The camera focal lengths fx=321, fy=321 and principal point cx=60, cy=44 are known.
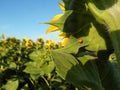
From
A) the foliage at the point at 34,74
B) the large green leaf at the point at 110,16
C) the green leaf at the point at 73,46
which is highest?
the large green leaf at the point at 110,16

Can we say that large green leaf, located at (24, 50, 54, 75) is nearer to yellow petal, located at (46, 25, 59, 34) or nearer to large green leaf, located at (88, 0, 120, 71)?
yellow petal, located at (46, 25, 59, 34)

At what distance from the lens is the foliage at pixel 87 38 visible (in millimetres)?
1046

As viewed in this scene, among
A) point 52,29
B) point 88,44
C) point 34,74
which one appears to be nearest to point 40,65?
point 34,74

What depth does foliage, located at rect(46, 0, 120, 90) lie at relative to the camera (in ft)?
3.43

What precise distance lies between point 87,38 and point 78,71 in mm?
181

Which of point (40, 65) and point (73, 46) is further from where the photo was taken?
point (40, 65)

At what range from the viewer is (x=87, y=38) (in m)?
1.10

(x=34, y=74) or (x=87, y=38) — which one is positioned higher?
(x=87, y=38)

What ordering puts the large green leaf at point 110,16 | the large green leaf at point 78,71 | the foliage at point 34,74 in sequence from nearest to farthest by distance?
1. the large green leaf at point 110,16
2. the large green leaf at point 78,71
3. the foliage at point 34,74

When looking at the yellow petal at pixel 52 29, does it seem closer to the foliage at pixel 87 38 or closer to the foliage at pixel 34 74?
the foliage at pixel 87 38

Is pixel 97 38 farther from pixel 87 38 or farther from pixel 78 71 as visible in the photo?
pixel 78 71

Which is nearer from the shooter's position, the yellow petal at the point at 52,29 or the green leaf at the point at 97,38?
the green leaf at the point at 97,38

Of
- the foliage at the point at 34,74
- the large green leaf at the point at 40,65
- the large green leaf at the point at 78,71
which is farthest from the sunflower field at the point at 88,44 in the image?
the large green leaf at the point at 40,65

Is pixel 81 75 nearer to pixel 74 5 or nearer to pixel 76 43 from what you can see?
pixel 76 43
